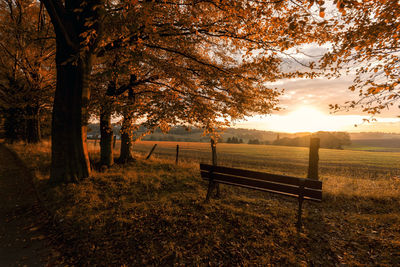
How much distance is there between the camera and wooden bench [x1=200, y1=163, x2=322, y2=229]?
440 centimetres

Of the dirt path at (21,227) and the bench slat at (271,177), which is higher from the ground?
the bench slat at (271,177)

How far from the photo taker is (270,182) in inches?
190

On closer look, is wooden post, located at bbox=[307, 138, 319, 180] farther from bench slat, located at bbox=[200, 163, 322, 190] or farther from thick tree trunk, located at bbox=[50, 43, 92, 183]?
thick tree trunk, located at bbox=[50, 43, 92, 183]

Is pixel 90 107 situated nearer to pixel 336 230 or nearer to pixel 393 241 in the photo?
pixel 336 230

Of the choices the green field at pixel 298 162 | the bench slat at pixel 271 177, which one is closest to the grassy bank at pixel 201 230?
the bench slat at pixel 271 177

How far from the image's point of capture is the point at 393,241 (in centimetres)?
367

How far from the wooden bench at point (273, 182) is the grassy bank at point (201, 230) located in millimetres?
710

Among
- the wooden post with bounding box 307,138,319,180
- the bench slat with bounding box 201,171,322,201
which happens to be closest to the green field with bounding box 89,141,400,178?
the wooden post with bounding box 307,138,319,180

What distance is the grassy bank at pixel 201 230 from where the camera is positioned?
10.3 ft

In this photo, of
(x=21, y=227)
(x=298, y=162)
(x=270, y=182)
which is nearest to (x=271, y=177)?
(x=270, y=182)

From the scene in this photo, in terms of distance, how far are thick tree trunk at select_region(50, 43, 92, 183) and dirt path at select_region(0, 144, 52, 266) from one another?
3.38ft

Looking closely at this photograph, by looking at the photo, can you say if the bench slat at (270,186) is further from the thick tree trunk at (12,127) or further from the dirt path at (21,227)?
the thick tree trunk at (12,127)

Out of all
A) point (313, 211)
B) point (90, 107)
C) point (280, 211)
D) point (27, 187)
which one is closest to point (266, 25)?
point (280, 211)

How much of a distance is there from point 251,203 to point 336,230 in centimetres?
234
